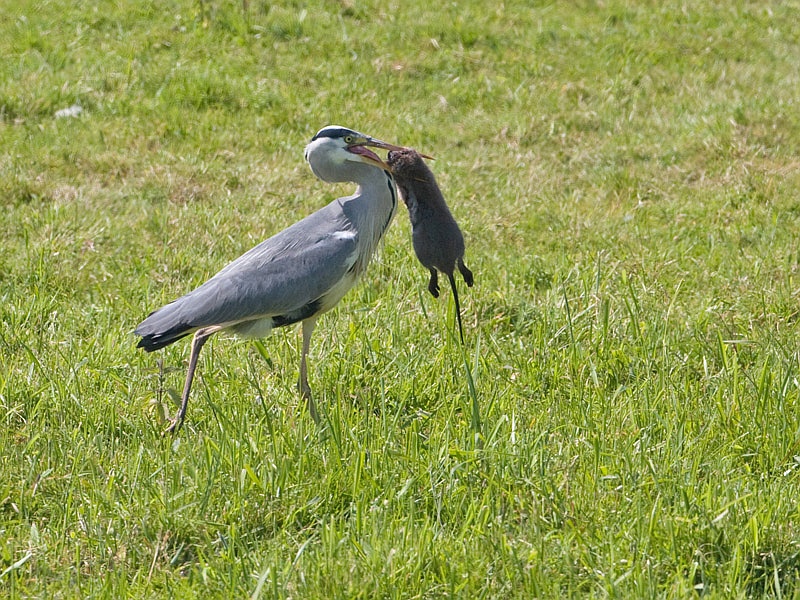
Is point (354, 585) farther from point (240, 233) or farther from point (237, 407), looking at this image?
point (240, 233)

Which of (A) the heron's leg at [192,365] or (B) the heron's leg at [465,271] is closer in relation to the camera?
(A) the heron's leg at [192,365]

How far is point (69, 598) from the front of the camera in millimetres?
3137

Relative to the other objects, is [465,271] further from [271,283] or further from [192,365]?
[192,365]

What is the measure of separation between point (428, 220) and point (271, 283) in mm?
724

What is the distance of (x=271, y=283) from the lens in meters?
4.56

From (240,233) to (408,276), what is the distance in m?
1.25

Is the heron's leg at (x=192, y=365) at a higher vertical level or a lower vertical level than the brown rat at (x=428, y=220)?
lower

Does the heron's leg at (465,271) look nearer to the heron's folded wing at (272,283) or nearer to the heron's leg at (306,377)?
the heron's folded wing at (272,283)

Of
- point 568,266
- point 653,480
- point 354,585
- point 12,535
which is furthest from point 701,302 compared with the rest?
point 12,535

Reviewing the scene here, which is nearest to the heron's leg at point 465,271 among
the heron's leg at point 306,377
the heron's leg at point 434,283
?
the heron's leg at point 434,283

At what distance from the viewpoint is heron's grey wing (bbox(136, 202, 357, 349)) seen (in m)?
4.45

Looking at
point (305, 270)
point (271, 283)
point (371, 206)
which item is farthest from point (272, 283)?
point (371, 206)

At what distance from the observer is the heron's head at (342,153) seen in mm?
4621

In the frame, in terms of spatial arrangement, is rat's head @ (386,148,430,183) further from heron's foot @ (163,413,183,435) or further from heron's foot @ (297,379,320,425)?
heron's foot @ (163,413,183,435)
